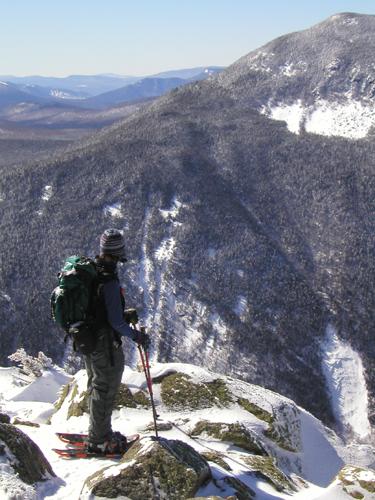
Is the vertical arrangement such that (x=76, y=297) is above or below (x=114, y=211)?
above

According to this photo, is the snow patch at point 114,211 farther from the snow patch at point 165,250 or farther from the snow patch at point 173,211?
the snow patch at point 165,250

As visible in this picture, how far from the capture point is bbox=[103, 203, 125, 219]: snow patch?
17525 centimetres

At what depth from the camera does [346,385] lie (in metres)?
134

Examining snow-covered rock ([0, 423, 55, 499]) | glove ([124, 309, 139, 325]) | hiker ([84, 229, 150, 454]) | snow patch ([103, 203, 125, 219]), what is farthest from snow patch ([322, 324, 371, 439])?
snow-covered rock ([0, 423, 55, 499])

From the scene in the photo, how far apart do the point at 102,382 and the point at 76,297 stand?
222cm

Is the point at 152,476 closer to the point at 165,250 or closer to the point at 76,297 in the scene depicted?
the point at 76,297

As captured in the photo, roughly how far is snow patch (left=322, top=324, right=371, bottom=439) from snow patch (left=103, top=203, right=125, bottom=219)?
7517 centimetres

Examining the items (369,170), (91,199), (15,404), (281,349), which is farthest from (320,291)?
(15,404)

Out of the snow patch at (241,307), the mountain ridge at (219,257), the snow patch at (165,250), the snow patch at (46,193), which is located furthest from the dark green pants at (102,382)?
the snow patch at (46,193)

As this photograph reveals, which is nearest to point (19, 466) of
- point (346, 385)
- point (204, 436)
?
point (204, 436)

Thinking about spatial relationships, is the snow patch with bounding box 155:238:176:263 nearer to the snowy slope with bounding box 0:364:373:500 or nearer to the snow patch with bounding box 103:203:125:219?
the snow patch with bounding box 103:203:125:219

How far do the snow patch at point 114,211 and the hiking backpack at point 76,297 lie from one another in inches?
6472

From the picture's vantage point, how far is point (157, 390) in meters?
17.8

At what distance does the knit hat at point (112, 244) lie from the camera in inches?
445
